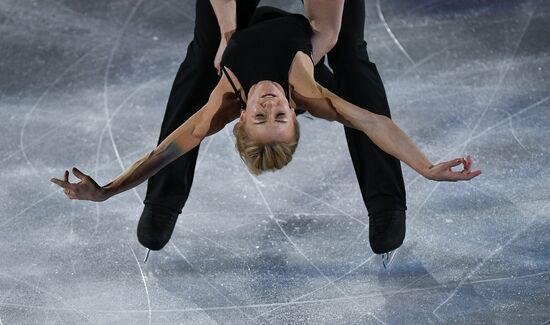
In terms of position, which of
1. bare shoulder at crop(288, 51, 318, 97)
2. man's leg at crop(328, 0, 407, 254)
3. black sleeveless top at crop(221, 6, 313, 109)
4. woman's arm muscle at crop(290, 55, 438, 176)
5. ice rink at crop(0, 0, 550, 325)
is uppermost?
black sleeveless top at crop(221, 6, 313, 109)

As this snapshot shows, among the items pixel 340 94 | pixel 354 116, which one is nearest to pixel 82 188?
pixel 354 116

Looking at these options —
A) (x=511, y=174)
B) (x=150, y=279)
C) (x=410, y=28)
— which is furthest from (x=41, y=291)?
(x=410, y=28)

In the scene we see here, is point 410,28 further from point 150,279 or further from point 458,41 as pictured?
point 150,279

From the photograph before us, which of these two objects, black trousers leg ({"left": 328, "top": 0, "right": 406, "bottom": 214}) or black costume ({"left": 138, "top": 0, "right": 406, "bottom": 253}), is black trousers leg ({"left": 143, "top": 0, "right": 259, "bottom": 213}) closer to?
black costume ({"left": 138, "top": 0, "right": 406, "bottom": 253})

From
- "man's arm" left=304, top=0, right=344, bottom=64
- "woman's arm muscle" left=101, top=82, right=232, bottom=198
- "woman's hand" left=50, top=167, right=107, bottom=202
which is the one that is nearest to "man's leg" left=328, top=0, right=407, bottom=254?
"man's arm" left=304, top=0, right=344, bottom=64

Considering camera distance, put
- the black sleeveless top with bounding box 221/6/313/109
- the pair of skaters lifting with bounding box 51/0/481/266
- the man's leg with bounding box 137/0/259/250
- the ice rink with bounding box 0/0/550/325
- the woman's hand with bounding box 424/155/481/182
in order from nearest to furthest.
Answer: the woman's hand with bounding box 424/155/481/182 → the pair of skaters lifting with bounding box 51/0/481/266 → the black sleeveless top with bounding box 221/6/313/109 → the ice rink with bounding box 0/0/550/325 → the man's leg with bounding box 137/0/259/250

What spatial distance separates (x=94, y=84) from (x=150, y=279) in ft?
4.80

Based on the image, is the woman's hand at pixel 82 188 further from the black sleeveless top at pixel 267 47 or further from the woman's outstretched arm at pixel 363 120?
the woman's outstretched arm at pixel 363 120

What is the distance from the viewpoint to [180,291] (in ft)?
11.6

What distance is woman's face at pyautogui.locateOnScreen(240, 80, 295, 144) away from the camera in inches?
124

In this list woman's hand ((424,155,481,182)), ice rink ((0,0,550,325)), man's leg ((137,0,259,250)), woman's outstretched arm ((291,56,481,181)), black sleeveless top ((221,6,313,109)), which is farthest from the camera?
man's leg ((137,0,259,250))

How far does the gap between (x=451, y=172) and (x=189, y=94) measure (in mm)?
1290

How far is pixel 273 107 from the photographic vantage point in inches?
124

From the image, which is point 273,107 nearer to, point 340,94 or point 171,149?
point 171,149
